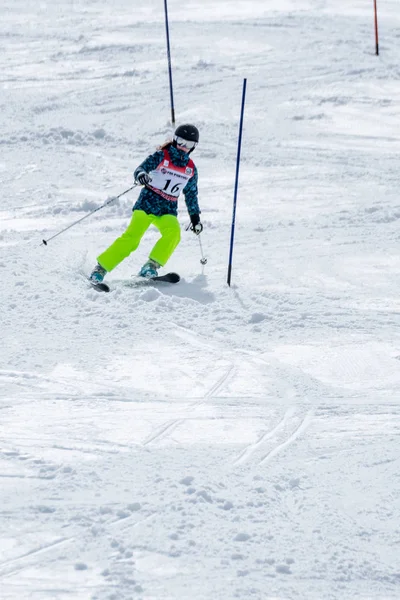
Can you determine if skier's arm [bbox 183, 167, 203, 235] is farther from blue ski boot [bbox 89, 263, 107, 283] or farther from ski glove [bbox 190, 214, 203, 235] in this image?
blue ski boot [bbox 89, 263, 107, 283]

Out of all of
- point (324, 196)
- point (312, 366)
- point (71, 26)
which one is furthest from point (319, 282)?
point (71, 26)

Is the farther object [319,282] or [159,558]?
[319,282]

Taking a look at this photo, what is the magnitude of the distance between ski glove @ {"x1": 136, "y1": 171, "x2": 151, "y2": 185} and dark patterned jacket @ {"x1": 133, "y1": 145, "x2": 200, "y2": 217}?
0.10 meters

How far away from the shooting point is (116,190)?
39.2ft

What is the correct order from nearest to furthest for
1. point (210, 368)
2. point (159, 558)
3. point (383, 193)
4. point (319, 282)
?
point (159, 558) → point (210, 368) → point (319, 282) → point (383, 193)

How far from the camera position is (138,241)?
29.0 ft

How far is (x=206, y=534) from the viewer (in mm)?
4934

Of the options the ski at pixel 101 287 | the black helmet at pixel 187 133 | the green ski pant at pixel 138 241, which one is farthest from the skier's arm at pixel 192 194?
the ski at pixel 101 287

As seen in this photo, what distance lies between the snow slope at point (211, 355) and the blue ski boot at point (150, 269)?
19cm

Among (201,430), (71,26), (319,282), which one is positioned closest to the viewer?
(201,430)

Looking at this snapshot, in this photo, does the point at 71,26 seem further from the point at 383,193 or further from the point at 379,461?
the point at 379,461

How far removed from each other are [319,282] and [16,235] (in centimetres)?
352

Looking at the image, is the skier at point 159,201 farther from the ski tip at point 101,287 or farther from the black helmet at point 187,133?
the ski tip at point 101,287

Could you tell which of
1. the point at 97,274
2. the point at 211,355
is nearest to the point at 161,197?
the point at 97,274
